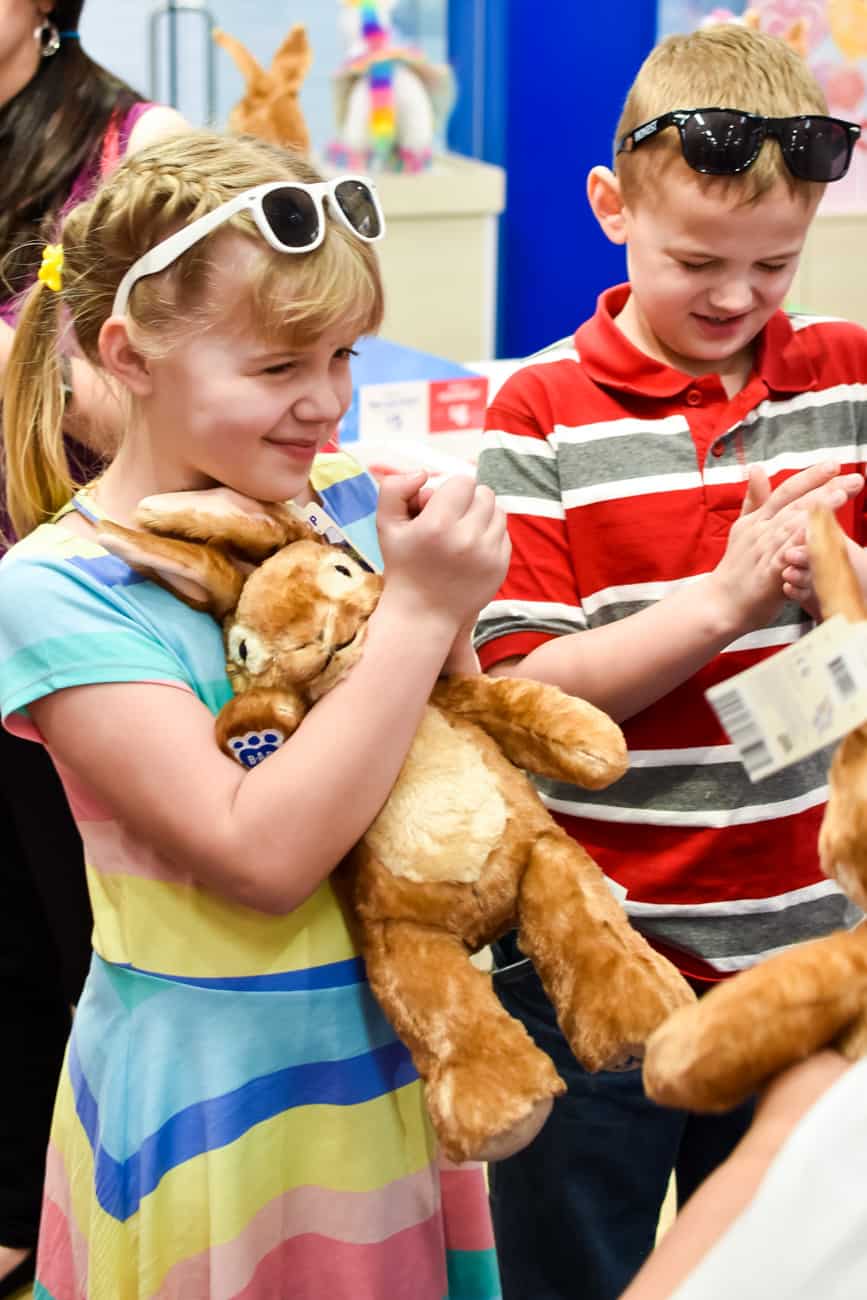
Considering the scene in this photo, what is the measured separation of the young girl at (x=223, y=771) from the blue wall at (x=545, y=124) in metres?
2.99

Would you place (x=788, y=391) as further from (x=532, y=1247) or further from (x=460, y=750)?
(x=532, y=1247)

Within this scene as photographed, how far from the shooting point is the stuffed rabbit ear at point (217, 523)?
98 centimetres

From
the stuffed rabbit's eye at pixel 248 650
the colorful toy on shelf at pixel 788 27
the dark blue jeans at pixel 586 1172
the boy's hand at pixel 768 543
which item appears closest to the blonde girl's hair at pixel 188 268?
the stuffed rabbit's eye at pixel 248 650

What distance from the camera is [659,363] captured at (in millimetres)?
1242

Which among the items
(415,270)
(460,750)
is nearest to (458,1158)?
(460,750)

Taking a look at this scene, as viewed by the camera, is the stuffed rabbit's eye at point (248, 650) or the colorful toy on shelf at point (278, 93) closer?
the stuffed rabbit's eye at point (248, 650)

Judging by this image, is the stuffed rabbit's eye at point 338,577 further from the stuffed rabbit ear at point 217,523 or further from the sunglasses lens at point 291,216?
the sunglasses lens at point 291,216

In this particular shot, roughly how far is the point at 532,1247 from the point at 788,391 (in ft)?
2.49

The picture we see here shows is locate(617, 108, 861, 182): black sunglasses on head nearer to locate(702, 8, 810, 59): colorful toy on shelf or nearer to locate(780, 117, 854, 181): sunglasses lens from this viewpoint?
locate(780, 117, 854, 181): sunglasses lens

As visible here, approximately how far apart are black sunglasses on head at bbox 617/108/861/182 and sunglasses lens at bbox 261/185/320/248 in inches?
12.7

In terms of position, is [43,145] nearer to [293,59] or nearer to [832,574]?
[832,574]

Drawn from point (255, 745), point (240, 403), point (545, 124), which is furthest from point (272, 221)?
point (545, 124)

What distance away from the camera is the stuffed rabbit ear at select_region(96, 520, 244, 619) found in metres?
0.96

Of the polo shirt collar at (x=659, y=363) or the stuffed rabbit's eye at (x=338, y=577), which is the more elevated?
the polo shirt collar at (x=659, y=363)
